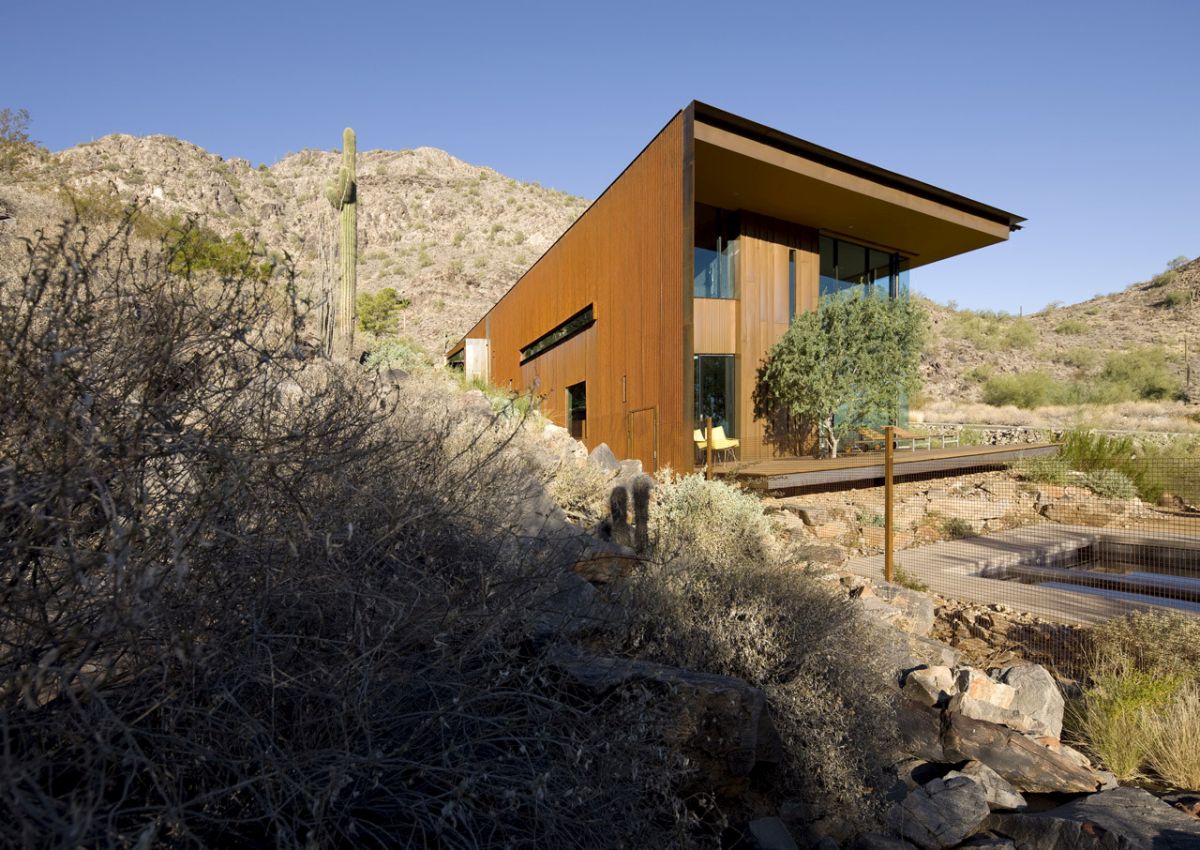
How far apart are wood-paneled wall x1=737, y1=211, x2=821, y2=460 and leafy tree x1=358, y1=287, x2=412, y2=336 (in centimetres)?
1906

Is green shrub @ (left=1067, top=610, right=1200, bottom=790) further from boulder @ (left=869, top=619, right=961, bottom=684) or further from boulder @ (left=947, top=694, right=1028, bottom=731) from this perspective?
boulder @ (left=869, top=619, right=961, bottom=684)

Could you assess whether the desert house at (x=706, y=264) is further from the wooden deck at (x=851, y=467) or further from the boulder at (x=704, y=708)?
the boulder at (x=704, y=708)

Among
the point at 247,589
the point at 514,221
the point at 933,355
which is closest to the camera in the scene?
the point at 247,589

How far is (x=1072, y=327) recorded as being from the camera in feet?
125

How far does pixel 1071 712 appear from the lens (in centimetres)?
461

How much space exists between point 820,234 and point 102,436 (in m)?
15.9

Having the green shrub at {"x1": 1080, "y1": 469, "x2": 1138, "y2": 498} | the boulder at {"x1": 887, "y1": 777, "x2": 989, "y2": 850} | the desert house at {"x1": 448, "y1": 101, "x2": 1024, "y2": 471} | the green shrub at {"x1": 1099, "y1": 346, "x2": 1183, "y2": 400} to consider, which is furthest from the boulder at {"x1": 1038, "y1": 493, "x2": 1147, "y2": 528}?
the green shrub at {"x1": 1099, "y1": 346, "x2": 1183, "y2": 400}

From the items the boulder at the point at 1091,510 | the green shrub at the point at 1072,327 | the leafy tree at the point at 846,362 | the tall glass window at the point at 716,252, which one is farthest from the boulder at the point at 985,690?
the green shrub at the point at 1072,327

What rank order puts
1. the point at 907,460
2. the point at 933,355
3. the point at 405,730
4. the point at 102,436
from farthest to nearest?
1. the point at 933,355
2. the point at 907,460
3. the point at 405,730
4. the point at 102,436

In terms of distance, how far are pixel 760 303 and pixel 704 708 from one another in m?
12.3

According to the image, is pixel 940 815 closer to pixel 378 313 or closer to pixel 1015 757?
pixel 1015 757

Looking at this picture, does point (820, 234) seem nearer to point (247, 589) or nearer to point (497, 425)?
point (497, 425)

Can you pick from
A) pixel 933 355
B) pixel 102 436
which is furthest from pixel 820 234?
pixel 933 355

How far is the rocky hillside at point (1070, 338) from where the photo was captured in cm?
3238
